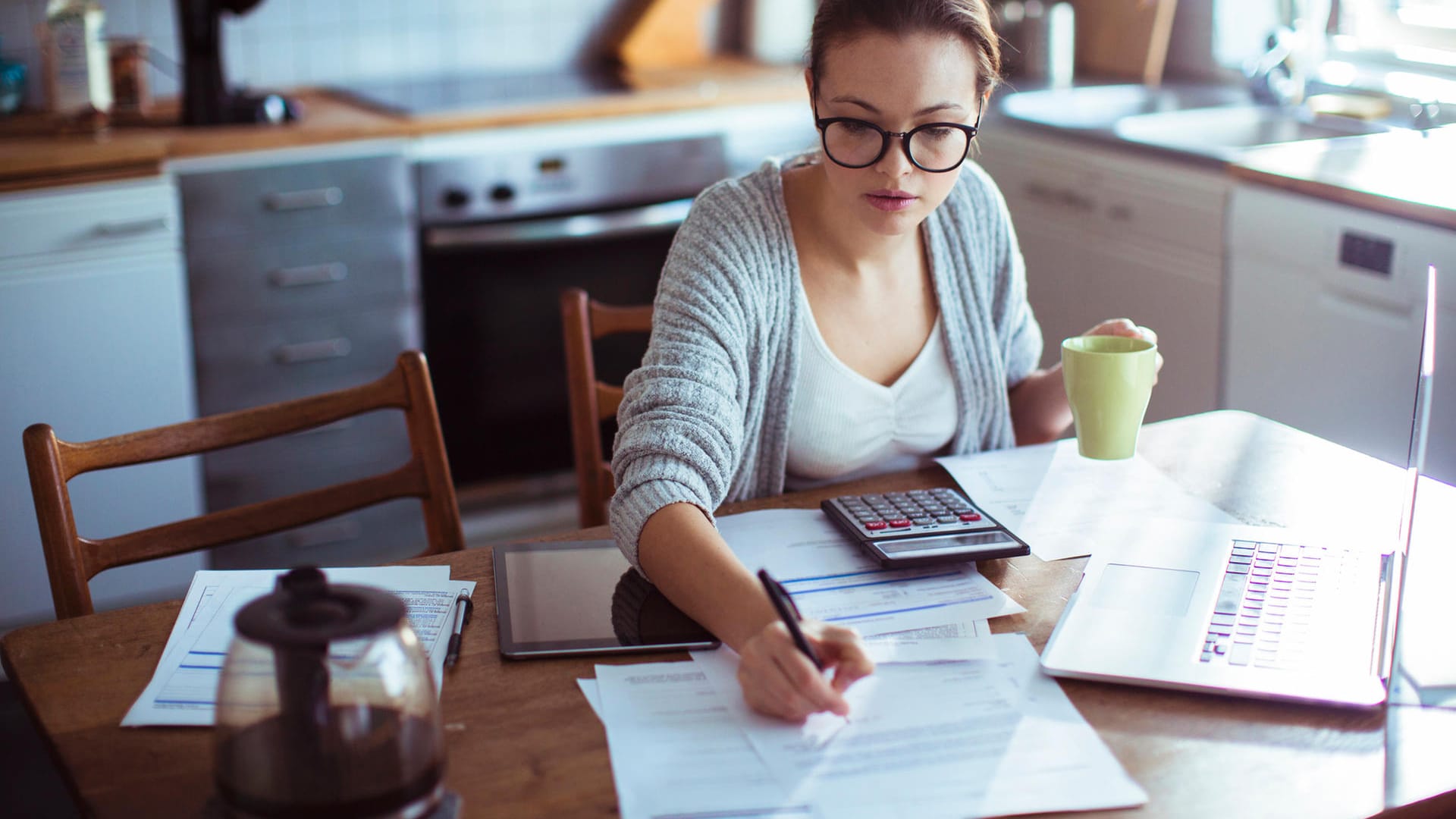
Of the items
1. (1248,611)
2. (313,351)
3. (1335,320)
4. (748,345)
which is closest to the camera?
(1248,611)

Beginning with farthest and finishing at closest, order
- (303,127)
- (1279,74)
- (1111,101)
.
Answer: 1. (1111,101)
2. (1279,74)
3. (303,127)

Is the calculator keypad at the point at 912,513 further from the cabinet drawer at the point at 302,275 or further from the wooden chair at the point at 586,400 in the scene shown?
the cabinet drawer at the point at 302,275

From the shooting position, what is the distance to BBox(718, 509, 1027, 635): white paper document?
1.08m

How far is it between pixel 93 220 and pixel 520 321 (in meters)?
0.85

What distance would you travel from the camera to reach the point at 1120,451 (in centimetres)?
127

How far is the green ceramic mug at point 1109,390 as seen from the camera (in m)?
Answer: 1.23

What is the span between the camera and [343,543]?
2.79 m

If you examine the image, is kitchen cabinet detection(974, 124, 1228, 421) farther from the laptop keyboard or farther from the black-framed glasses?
the laptop keyboard

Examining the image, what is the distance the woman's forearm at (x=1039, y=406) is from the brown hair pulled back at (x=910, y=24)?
392 millimetres

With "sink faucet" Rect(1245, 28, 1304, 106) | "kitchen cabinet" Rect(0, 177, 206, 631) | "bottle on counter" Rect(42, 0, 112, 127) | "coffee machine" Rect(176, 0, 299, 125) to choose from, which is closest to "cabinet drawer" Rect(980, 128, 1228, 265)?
"sink faucet" Rect(1245, 28, 1304, 106)

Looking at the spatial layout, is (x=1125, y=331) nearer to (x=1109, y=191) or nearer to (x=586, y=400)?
(x=586, y=400)

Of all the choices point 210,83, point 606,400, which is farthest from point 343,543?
point 606,400

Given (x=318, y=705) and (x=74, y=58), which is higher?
(x=74, y=58)

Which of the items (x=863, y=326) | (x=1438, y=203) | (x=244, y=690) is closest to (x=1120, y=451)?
(x=863, y=326)
